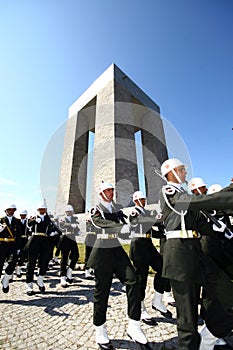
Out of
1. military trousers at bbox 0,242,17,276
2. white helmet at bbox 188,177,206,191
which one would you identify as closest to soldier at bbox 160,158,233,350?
white helmet at bbox 188,177,206,191

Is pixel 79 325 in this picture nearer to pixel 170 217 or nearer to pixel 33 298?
pixel 33 298

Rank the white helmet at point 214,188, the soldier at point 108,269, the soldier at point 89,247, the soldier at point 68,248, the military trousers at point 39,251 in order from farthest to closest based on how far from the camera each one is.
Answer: the soldier at point 89,247 → the soldier at point 68,248 → the military trousers at point 39,251 → the white helmet at point 214,188 → the soldier at point 108,269

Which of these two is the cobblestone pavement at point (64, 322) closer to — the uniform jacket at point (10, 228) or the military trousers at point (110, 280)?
the military trousers at point (110, 280)

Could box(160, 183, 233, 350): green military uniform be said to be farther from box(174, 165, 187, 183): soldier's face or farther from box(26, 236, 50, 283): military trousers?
box(26, 236, 50, 283): military trousers

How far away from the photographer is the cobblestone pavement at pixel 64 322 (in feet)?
11.0

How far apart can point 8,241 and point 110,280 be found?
4397mm

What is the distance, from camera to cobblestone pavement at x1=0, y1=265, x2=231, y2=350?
3.35m

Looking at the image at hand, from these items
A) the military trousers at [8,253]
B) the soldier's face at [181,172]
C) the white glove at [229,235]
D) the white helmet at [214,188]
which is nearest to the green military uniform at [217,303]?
the white glove at [229,235]

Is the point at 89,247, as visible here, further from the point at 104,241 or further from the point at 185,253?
the point at 185,253

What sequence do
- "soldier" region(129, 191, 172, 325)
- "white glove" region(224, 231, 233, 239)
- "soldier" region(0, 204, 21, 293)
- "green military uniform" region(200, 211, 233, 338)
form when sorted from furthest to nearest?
"soldier" region(0, 204, 21, 293) → "soldier" region(129, 191, 172, 325) → "white glove" region(224, 231, 233, 239) → "green military uniform" region(200, 211, 233, 338)

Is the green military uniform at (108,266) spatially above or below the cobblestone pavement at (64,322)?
above

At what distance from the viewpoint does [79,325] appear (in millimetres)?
4000

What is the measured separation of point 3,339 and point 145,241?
2876 mm

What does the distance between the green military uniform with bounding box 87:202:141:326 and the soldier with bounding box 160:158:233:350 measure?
36.8 inches
